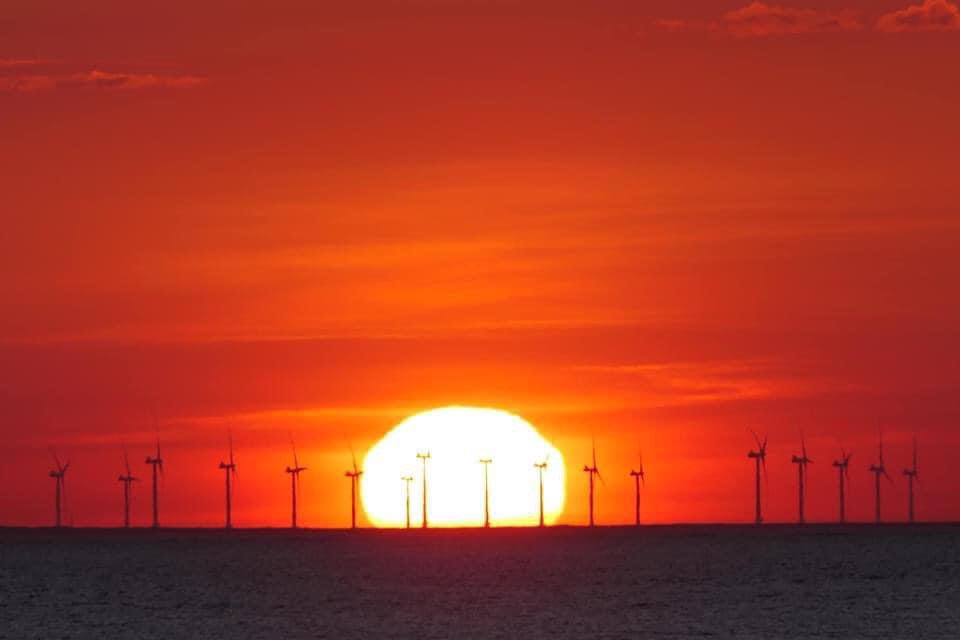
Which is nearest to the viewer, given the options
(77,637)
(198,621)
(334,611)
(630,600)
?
(77,637)

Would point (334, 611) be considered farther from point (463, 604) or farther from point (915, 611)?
point (915, 611)

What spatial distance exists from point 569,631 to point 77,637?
103 ft

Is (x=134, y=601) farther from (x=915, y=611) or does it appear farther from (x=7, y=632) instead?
(x=915, y=611)

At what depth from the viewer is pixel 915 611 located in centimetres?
16688

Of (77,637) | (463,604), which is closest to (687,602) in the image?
(463,604)

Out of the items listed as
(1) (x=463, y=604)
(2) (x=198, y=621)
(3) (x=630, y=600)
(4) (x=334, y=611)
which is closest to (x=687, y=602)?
(3) (x=630, y=600)

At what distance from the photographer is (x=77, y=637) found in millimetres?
145625

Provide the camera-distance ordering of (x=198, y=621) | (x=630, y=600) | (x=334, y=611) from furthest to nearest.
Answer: (x=630, y=600) → (x=334, y=611) → (x=198, y=621)

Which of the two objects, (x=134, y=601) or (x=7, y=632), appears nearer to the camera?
(x=7, y=632)

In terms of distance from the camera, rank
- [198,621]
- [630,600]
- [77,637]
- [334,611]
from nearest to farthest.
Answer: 1. [77,637]
2. [198,621]
3. [334,611]
4. [630,600]

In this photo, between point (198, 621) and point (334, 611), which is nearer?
point (198, 621)

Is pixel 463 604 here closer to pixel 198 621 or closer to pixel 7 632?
pixel 198 621

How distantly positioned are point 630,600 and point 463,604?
1448 centimetres

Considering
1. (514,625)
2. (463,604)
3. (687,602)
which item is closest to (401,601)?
(463,604)
